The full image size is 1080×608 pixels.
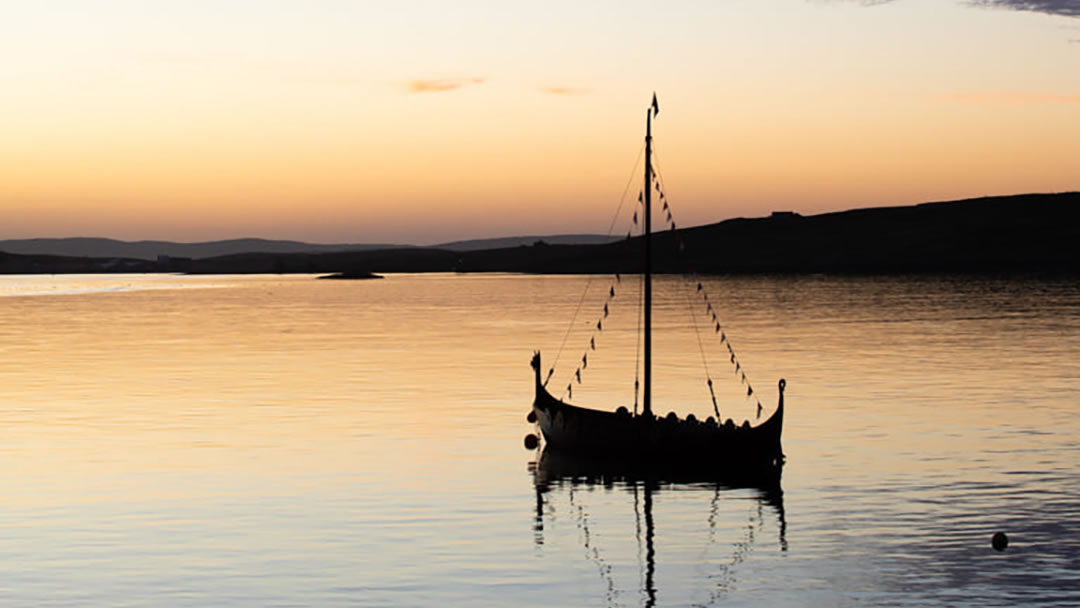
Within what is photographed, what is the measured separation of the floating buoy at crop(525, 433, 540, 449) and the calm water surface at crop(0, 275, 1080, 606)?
697mm

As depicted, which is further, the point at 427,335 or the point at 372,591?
the point at 427,335

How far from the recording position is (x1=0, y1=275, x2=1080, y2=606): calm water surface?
91.5ft

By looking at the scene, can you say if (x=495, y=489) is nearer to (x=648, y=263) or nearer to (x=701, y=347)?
(x=648, y=263)

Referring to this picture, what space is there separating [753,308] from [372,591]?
133 m

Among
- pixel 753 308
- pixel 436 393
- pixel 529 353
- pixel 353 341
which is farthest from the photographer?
pixel 753 308

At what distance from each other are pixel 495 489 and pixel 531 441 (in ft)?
30.0

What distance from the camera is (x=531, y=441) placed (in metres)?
48.9

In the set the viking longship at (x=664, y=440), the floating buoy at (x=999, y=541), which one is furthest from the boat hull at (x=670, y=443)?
the floating buoy at (x=999, y=541)

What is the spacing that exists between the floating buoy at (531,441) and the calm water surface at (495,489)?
2.29 feet

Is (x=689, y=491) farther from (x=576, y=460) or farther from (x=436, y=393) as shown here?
(x=436, y=393)

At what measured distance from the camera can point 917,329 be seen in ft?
369

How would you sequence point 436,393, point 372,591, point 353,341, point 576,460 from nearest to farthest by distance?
point 372,591, point 576,460, point 436,393, point 353,341

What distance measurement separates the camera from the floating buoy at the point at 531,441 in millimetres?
48594

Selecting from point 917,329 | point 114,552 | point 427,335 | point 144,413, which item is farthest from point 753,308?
point 114,552
